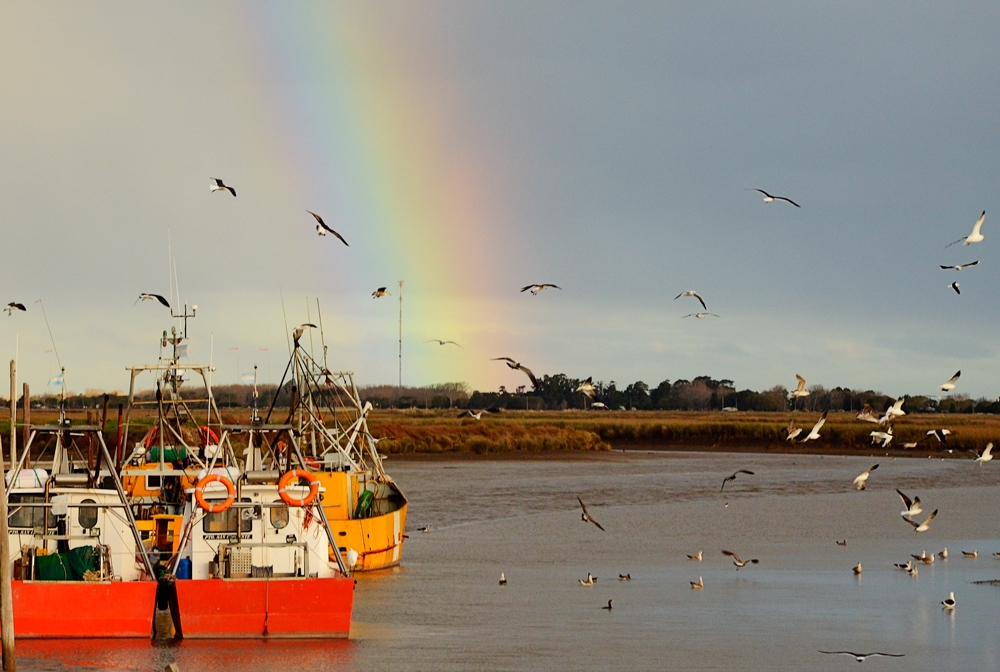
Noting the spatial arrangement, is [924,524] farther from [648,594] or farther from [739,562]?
[648,594]

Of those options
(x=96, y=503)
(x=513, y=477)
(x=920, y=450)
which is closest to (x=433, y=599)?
(x=96, y=503)

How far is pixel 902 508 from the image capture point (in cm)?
6081

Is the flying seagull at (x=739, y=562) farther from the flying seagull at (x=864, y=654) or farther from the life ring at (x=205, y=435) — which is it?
the life ring at (x=205, y=435)

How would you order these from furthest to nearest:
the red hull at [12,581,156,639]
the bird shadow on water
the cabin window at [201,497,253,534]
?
1. the cabin window at [201,497,253,534]
2. the red hull at [12,581,156,639]
3. the bird shadow on water

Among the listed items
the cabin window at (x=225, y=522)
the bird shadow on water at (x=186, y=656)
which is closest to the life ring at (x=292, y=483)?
the cabin window at (x=225, y=522)

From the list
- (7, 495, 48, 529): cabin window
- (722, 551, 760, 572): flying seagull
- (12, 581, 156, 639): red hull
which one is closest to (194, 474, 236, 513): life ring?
(12, 581, 156, 639): red hull

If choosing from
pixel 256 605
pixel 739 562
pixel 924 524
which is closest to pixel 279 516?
pixel 256 605

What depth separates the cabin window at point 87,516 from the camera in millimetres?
24328

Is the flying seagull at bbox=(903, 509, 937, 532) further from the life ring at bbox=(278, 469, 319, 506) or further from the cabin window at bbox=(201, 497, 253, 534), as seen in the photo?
the cabin window at bbox=(201, 497, 253, 534)

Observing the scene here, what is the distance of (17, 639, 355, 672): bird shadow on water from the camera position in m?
22.8

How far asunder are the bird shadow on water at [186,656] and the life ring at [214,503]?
231cm

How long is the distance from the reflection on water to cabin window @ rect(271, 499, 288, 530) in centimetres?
219

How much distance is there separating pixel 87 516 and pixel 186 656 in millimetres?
3204

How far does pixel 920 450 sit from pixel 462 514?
74.9m
